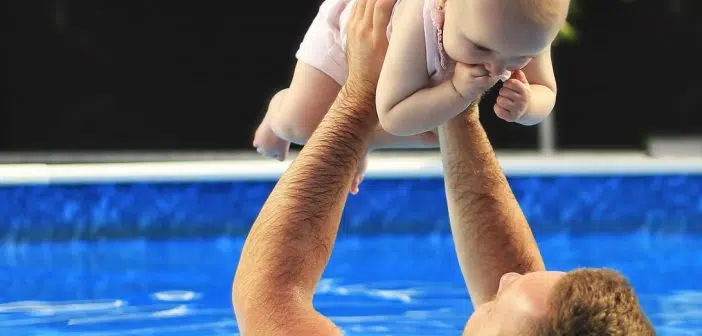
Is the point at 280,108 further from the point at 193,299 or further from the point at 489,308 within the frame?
the point at 193,299

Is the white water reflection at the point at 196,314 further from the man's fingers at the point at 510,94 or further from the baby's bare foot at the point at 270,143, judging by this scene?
the man's fingers at the point at 510,94

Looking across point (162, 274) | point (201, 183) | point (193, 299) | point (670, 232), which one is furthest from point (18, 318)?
point (670, 232)

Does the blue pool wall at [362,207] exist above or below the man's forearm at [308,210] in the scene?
above

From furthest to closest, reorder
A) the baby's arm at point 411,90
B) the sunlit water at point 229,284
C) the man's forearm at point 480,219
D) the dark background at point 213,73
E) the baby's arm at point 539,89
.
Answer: the dark background at point 213,73, the sunlit water at point 229,284, the man's forearm at point 480,219, the baby's arm at point 539,89, the baby's arm at point 411,90

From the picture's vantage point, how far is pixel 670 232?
7.36 meters

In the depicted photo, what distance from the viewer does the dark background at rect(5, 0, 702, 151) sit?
32.4ft

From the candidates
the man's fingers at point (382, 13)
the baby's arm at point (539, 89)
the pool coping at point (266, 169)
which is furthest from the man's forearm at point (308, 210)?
the pool coping at point (266, 169)

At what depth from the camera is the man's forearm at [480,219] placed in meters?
2.84

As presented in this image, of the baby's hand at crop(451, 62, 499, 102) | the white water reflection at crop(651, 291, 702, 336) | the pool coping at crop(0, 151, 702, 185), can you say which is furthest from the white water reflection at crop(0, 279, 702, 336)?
the baby's hand at crop(451, 62, 499, 102)

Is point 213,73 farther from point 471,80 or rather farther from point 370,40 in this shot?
point 471,80

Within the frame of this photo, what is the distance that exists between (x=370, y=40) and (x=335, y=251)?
3847 mm

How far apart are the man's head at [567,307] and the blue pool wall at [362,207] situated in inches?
188

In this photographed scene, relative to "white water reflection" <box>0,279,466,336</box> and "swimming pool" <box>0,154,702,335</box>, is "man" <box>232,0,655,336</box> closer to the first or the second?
"white water reflection" <box>0,279,466,336</box>

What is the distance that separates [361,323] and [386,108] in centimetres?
201
